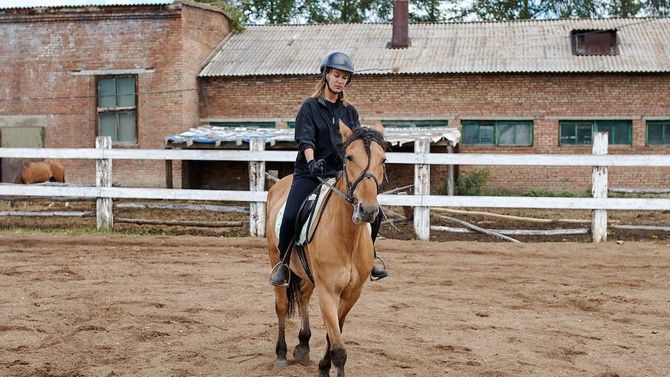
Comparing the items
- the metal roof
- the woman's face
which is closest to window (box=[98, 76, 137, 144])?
the metal roof

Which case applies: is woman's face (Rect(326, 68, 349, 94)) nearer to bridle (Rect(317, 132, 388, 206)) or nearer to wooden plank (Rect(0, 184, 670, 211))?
bridle (Rect(317, 132, 388, 206))

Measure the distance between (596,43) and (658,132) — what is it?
140 inches

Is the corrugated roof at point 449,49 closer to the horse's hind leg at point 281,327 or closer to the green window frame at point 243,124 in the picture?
the green window frame at point 243,124

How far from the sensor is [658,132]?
24.7m

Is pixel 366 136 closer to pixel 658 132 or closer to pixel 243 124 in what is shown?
pixel 243 124

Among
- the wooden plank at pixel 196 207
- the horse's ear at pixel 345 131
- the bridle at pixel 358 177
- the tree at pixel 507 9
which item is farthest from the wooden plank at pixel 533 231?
the tree at pixel 507 9

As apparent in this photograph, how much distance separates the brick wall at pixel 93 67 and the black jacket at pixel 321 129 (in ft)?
64.7

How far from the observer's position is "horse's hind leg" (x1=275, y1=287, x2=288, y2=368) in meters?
5.76

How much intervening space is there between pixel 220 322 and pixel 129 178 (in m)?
19.0

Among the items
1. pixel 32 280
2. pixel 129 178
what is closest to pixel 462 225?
pixel 32 280

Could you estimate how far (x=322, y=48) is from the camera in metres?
27.6

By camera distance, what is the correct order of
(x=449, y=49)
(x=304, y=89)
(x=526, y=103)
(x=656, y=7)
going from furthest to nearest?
(x=656, y=7)
(x=449, y=49)
(x=304, y=89)
(x=526, y=103)

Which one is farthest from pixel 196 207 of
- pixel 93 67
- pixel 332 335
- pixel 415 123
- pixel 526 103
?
pixel 526 103

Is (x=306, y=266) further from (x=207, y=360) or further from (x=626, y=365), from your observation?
(x=626, y=365)
